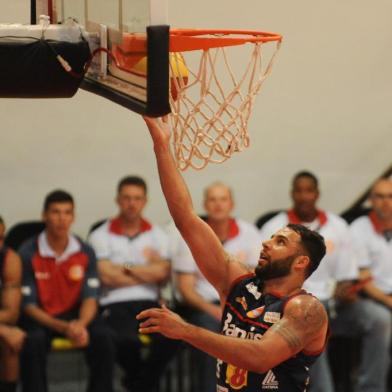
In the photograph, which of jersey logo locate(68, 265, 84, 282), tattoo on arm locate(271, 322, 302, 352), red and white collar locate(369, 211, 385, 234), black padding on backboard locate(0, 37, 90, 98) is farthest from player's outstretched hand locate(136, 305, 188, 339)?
red and white collar locate(369, 211, 385, 234)

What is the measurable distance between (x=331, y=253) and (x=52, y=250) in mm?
1915

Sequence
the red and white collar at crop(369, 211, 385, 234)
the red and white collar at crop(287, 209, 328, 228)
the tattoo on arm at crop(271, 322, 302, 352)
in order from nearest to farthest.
Answer: the tattoo on arm at crop(271, 322, 302, 352), the red and white collar at crop(287, 209, 328, 228), the red and white collar at crop(369, 211, 385, 234)

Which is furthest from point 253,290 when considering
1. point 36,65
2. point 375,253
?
point 375,253

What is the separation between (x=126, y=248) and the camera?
7.39 meters

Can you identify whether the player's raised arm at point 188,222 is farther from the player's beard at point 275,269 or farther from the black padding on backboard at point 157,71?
the black padding on backboard at point 157,71

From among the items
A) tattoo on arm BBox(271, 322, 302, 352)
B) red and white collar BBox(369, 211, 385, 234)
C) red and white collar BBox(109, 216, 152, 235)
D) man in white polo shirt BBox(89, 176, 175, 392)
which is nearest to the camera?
tattoo on arm BBox(271, 322, 302, 352)

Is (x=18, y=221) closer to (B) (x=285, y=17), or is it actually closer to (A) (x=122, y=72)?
(B) (x=285, y=17)

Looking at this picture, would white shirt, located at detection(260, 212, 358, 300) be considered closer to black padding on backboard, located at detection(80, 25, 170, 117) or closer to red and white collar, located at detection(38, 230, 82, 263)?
red and white collar, located at detection(38, 230, 82, 263)

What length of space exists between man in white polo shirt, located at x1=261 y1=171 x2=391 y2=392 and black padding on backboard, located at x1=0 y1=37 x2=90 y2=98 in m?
3.02

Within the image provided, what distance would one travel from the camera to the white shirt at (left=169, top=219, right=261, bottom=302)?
23.9 ft

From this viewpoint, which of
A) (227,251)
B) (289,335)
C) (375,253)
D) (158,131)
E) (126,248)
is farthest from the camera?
(375,253)

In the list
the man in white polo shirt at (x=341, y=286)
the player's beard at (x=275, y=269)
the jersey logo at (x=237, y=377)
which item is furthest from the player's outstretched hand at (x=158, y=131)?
the man in white polo shirt at (x=341, y=286)

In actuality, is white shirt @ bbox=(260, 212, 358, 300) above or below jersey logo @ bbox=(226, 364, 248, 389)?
above

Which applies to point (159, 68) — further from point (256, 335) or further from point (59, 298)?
point (59, 298)
